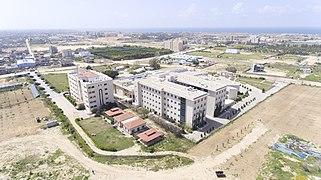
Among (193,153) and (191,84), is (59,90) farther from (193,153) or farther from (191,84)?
(193,153)

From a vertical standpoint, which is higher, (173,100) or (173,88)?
(173,88)

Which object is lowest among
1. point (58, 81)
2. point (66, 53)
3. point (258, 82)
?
point (258, 82)

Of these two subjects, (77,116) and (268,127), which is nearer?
(268,127)

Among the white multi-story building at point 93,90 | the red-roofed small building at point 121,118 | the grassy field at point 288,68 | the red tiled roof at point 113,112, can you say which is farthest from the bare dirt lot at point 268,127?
the white multi-story building at point 93,90

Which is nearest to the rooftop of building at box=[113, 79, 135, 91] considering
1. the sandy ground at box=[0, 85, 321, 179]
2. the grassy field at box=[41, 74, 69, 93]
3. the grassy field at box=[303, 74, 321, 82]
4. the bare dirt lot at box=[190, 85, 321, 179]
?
the grassy field at box=[41, 74, 69, 93]

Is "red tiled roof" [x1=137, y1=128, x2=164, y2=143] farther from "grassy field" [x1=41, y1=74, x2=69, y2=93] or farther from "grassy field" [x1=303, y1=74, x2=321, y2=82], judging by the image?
"grassy field" [x1=303, y1=74, x2=321, y2=82]

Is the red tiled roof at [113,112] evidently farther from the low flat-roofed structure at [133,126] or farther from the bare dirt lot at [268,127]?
the bare dirt lot at [268,127]

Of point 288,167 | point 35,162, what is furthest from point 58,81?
point 288,167

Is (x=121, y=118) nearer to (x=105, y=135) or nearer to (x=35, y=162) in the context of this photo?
(x=105, y=135)
